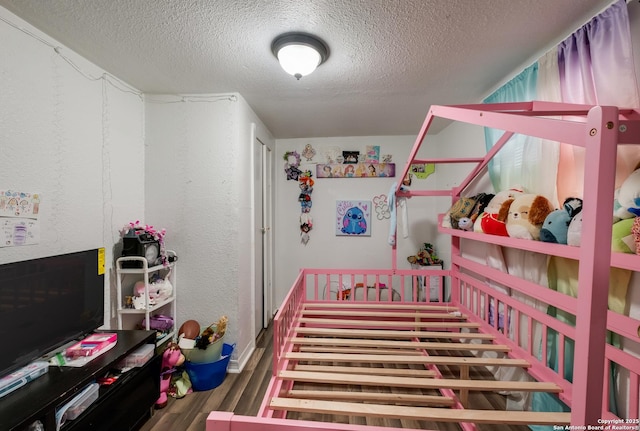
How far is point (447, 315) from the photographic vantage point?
6.52 ft

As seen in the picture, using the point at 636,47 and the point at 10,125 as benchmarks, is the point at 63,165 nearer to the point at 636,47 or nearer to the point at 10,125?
the point at 10,125

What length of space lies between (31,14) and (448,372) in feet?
11.4

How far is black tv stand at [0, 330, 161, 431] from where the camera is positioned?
3.43 ft

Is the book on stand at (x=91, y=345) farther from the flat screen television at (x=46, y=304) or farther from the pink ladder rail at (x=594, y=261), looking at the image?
the pink ladder rail at (x=594, y=261)

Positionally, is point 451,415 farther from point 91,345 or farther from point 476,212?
point 91,345

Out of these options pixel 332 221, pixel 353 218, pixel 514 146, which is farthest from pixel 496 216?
pixel 332 221

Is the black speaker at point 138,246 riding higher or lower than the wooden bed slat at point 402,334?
higher

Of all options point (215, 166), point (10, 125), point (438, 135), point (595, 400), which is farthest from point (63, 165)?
point (438, 135)

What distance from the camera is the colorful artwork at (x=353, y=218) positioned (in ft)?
11.1

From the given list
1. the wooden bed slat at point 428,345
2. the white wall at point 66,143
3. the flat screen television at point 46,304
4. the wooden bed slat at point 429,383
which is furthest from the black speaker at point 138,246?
the wooden bed slat at point 429,383

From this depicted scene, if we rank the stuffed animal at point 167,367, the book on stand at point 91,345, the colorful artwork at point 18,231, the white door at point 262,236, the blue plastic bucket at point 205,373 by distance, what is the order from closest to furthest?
the colorful artwork at point 18,231
the book on stand at point 91,345
the stuffed animal at point 167,367
the blue plastic bucket at point 205,373
the white door at point 262,236

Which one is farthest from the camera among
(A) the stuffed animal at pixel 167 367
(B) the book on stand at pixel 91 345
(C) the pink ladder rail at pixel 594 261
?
(A) the stuffed animal at pixel 167 367

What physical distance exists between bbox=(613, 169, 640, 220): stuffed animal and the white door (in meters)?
2.42

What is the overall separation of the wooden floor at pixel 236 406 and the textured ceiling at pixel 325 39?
88.8 inches
